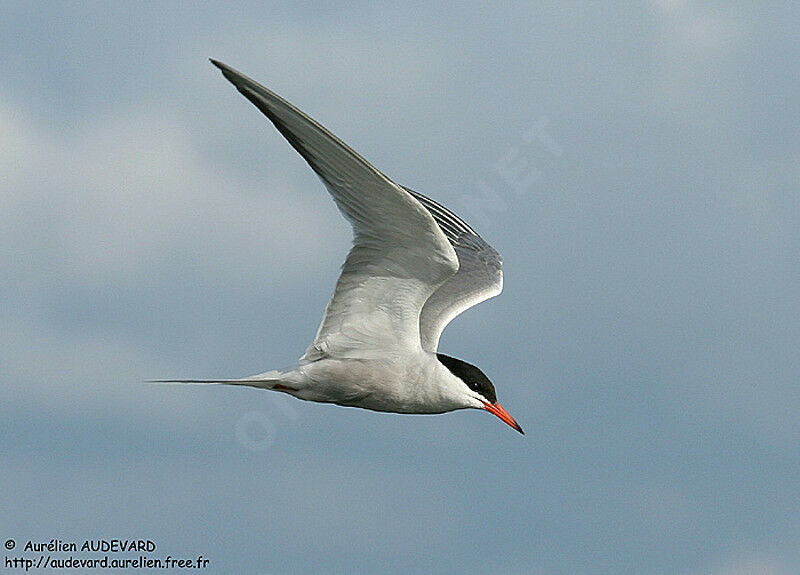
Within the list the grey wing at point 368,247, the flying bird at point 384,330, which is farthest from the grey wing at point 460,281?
the grey wing at point 368,247

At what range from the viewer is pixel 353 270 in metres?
9.47

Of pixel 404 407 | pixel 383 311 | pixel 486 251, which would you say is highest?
pixel 486 251

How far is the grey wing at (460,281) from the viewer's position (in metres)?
11.4

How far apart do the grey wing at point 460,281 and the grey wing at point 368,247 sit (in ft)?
4.34

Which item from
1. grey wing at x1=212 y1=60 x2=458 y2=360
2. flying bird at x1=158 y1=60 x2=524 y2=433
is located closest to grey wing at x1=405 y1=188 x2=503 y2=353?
flying bird at x1=158 y1=60 x2=524 y2=433

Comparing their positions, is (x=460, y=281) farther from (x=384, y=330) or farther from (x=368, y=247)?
(x=368, y=247)

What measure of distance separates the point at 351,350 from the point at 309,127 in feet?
9.40

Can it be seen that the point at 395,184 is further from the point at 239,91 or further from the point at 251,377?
the point at 251,377

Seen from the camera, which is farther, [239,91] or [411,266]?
[411,266]

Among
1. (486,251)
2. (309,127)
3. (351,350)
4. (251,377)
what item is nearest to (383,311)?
(351,350)

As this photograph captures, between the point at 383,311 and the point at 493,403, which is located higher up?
the point at 383,311

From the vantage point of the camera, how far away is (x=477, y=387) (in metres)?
10.3

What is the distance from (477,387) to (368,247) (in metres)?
1.93

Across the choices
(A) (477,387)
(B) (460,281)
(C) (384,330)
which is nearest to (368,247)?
(C) (384,330)
